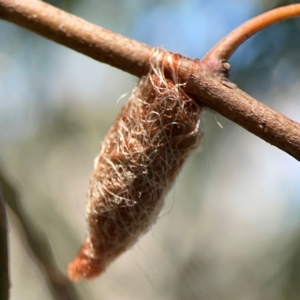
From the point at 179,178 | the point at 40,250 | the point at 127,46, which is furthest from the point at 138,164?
the point at 179,178

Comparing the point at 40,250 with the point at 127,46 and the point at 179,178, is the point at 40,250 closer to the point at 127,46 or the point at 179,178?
the point at 179,178

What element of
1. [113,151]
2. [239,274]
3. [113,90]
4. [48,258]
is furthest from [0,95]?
[239,274]

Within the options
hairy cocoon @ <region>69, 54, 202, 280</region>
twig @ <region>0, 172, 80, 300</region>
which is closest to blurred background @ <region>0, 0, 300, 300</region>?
twig @ <region>0, 172, 80, 300</region>

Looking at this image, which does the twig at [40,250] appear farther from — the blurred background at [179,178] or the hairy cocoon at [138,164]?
the hairy cocoon at [138,164]

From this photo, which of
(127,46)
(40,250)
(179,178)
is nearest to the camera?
(127,46)

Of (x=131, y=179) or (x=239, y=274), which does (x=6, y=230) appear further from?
(x=239, y=274)

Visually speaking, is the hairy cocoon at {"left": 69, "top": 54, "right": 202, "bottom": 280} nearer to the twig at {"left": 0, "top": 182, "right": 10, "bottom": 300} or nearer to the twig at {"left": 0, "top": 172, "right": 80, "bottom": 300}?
the twig at {"left": 0, "top": 182, "right": 10, "bottom": 300}

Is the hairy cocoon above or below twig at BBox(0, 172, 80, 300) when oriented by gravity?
above
